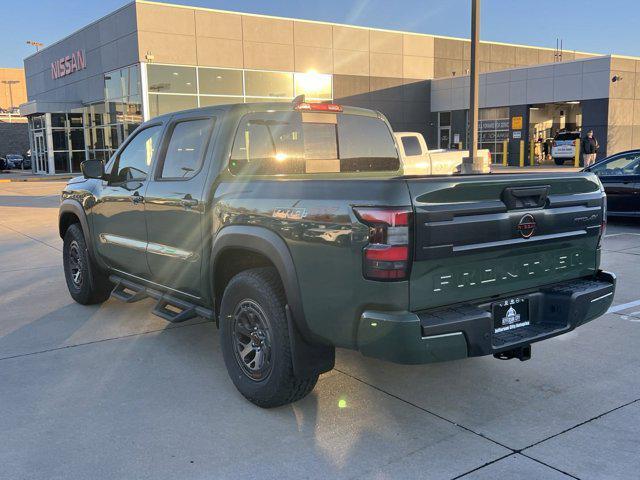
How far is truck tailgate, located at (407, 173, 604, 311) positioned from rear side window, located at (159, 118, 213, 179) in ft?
6.49

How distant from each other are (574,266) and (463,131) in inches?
1300

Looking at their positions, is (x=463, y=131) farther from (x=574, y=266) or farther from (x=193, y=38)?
(x=574, y=266)

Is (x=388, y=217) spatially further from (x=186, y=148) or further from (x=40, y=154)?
(x=40, y=154)

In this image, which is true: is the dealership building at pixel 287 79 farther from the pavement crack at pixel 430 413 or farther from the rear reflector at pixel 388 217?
the rear reflector at pixel 388 217

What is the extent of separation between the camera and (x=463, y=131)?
35438 millimetres

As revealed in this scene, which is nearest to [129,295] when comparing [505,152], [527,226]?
[527,226]

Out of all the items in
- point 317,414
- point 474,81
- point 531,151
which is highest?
point 474,81

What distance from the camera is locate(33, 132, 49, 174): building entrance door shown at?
120 feet

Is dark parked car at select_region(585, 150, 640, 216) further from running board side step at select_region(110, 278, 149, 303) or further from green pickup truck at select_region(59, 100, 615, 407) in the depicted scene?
running board side step at select_region(110, 278, 149, 303)

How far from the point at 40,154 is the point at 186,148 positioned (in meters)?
37.1

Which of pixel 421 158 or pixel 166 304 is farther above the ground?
pixel 421 158

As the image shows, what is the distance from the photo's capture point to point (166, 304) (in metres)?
4.90

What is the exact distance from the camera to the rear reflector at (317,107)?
15.4ft

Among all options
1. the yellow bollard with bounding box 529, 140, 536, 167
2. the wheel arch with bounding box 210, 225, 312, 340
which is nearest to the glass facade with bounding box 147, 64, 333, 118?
the yellow bollard with bounding box 529, 140, 536, 167
